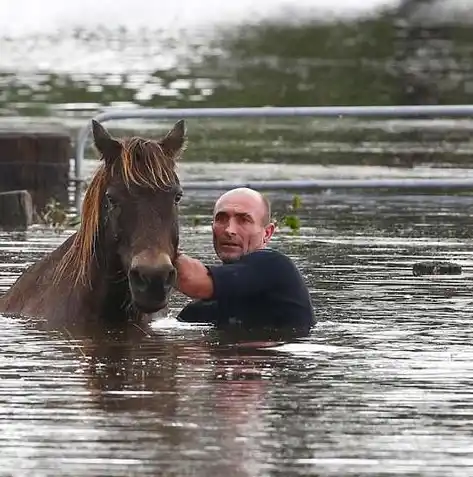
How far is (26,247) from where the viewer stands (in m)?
12.9

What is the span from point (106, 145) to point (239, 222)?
770mm

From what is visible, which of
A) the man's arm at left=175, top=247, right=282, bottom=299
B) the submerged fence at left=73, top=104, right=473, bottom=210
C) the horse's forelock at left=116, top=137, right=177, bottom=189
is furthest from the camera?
the submerged fence at left=73, top=104, right=473, bottom=210

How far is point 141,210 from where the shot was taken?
25.8ft

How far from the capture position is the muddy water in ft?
18.8

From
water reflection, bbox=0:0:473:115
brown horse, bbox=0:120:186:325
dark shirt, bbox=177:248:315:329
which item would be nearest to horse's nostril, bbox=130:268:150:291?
brown horse, bbox=0:120:186:325

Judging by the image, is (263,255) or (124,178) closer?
(124,178)

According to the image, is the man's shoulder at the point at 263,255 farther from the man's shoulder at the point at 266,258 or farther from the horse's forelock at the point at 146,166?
the horse's forelock at the point at 146,166

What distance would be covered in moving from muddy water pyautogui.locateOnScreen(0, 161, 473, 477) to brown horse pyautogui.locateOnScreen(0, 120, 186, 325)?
0.20 m

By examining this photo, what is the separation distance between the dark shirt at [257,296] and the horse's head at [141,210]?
1.43 feet

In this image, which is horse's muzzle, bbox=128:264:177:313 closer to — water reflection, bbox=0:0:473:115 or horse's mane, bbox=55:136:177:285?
horse's mane, bbox=55:136:177:285

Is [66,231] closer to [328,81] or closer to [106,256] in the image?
[106,256]

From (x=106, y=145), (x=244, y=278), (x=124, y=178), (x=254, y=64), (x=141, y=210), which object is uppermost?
(x=254, y=64)

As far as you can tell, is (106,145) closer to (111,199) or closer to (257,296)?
(111,199)

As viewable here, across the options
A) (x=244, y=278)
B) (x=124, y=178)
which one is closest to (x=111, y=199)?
(x=124, y=178)
